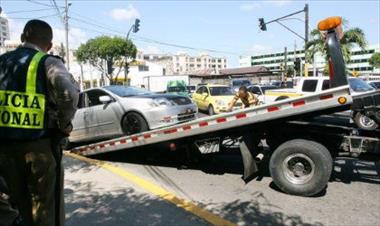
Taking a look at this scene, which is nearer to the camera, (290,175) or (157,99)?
(290,175)

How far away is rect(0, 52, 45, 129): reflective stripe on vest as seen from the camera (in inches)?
109

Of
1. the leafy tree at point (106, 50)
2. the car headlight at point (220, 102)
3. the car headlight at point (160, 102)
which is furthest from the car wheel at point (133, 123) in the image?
the leafy tree at point (106, 50)

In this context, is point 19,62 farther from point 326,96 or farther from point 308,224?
point 326,96

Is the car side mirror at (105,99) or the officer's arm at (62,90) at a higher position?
the officer's arm at (62,90)

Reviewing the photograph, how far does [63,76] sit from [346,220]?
3644 mm

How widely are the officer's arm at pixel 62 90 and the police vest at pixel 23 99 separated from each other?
52mm

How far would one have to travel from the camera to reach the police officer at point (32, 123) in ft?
9.11

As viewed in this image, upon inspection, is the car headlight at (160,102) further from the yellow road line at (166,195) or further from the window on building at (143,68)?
the window on building at (143,68)

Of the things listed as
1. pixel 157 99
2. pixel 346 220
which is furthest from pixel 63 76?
pixel 157 99

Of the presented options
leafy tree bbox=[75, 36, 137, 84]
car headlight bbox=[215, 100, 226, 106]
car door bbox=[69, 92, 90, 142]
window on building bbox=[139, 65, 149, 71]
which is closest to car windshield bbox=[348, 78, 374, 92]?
car headlight bbox=[215, 100, 226, 106]

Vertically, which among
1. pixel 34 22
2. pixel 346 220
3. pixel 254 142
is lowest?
pixel 346 220

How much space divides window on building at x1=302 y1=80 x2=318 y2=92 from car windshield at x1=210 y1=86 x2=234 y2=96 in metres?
5.07

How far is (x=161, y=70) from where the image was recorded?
86188 mm

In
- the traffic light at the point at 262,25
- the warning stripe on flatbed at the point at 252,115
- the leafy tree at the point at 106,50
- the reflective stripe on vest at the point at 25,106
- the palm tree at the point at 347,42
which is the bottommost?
the warning stripe on flatbed at the point at 252,115
